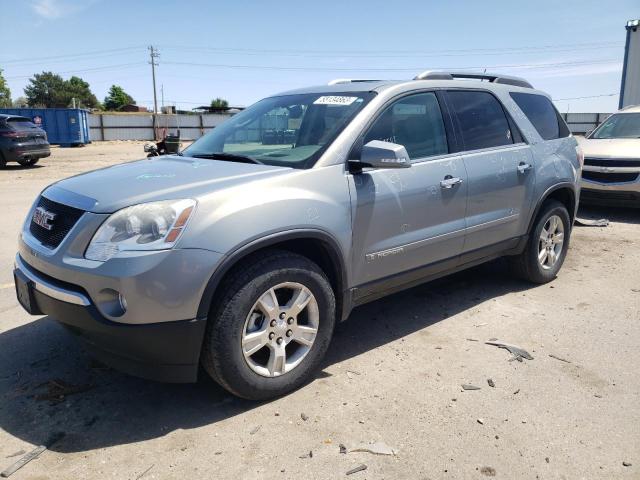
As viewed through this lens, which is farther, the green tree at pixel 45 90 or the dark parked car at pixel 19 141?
the green tree at pixel 45 90

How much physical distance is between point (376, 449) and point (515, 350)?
1.59m


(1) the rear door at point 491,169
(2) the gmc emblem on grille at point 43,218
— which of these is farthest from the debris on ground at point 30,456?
(1) the rear door at point 491,169

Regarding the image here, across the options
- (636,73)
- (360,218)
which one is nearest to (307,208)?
(360,218)

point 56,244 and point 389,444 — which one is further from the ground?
point 56,244

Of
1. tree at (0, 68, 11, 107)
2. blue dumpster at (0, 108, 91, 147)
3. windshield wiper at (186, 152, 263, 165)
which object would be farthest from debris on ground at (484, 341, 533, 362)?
tree at (0, 68, 11, 107)

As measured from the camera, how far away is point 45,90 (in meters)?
91.6

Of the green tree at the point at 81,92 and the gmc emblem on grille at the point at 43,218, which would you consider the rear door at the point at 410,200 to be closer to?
the gmc emblem on grille at the point at 43,218

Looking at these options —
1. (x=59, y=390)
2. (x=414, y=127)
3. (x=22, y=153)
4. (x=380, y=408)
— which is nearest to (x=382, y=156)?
(x=414, y=127)

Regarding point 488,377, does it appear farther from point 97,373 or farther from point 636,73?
point 636,73

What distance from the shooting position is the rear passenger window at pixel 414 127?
3623mm

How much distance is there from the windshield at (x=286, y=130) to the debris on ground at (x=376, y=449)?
159cm

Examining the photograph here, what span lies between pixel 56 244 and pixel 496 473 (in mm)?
2473

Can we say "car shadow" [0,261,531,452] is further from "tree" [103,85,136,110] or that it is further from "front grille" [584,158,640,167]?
"tree" [103,85,136,110]

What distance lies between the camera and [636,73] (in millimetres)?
18625
